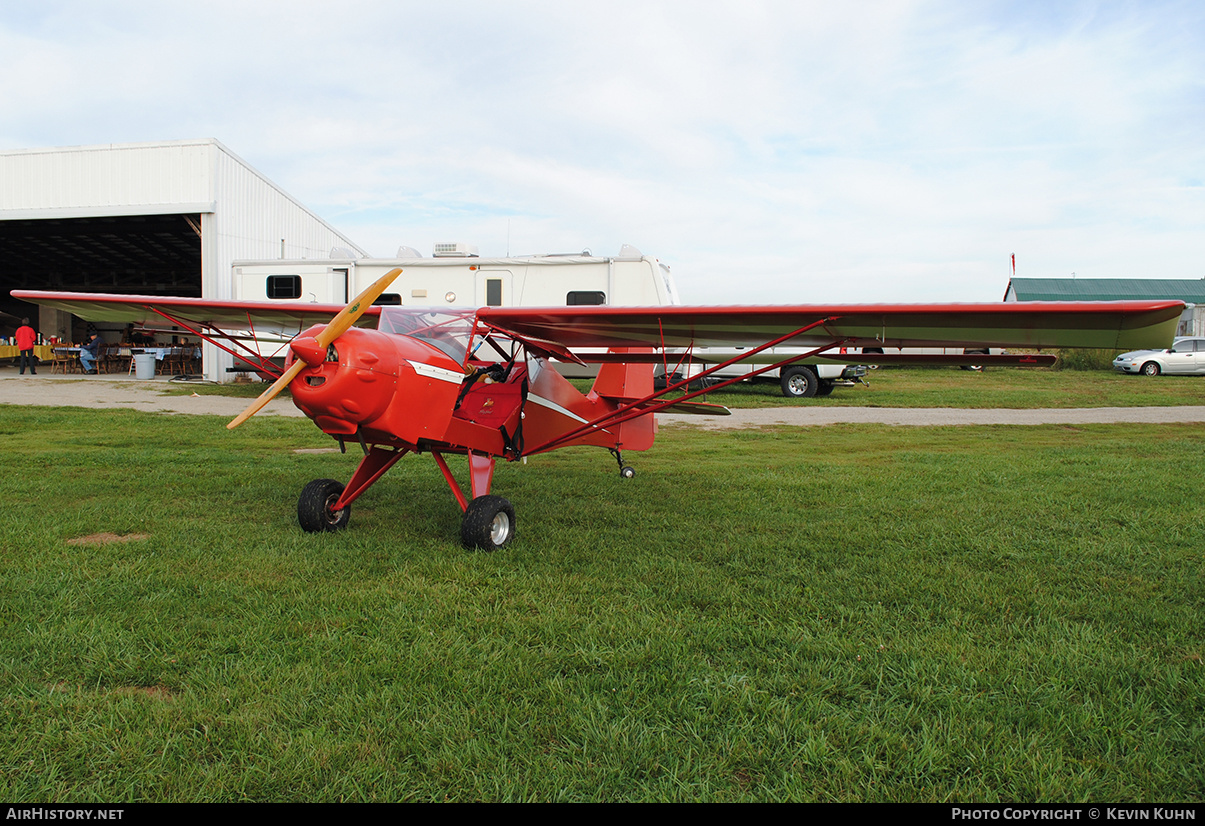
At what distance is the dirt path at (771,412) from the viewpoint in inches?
529

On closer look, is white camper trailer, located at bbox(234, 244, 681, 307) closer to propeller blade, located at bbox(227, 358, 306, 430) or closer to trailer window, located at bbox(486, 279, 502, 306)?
trailer window, located at bbox(486, 279, 502, 306)

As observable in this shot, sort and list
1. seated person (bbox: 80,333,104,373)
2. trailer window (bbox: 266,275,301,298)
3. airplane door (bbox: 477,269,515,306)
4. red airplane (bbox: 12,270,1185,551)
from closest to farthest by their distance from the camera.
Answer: red airplane (bbox: 12,270,1185,551) → airplane door (bbox: 477,269,515,306) → trailer window (bbox: 266,275,301,298) → seated person (bbox: 80,333,104,373)

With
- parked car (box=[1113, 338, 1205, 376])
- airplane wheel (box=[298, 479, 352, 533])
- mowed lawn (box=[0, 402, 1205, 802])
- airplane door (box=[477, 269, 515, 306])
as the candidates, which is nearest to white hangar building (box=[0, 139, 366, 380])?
airplane door (box=[477, 269, 515, 306])

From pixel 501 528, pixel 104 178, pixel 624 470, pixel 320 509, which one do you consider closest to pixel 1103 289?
pixel 624 470

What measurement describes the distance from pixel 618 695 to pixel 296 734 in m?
1.21

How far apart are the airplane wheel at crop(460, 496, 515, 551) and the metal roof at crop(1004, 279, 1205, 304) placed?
5126cm

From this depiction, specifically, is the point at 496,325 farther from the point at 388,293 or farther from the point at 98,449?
the point at 388,293

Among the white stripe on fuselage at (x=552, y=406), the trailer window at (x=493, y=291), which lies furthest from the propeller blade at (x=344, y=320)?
the trailer window at (x=493, y=291)

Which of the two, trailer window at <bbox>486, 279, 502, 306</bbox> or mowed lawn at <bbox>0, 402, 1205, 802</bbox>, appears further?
trailer window at <bbox>486, 279, 502, 306</bbox>

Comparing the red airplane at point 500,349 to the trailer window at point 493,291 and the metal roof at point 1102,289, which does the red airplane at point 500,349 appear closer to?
the trailer window at point 493,291

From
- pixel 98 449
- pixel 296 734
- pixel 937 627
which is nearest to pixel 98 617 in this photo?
pixel 296 734

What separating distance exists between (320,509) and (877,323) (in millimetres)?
4264

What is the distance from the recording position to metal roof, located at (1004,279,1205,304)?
48000 mm

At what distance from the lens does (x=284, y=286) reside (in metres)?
16.6
